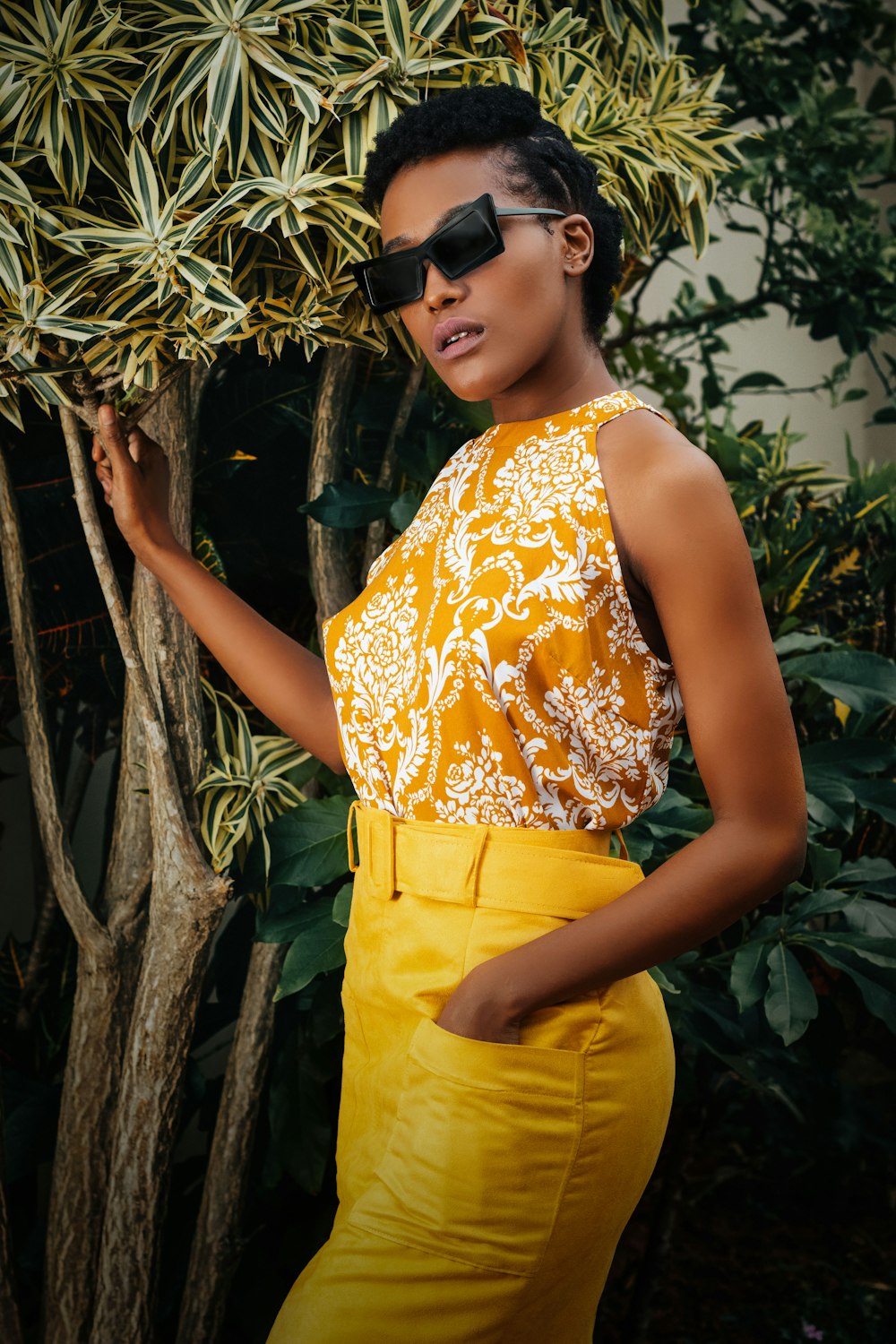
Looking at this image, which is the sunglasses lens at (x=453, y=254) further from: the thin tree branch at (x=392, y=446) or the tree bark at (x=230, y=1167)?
the tree bark at (x=230, y=1167)

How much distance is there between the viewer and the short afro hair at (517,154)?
1.00 meters

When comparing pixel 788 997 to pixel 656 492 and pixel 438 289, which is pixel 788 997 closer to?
pixel 656 492

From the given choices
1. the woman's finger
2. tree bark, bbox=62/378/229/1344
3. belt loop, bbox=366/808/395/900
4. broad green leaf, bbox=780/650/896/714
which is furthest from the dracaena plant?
broad green leaf, bbox=780/650/896/714

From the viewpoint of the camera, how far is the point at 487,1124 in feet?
2.95

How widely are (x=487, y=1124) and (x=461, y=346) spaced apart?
670 millimetres

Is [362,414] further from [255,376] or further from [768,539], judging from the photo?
[768,539]

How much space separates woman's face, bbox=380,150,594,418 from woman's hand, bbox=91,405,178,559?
0.45m

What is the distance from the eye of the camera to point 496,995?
0.90 m

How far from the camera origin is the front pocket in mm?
900

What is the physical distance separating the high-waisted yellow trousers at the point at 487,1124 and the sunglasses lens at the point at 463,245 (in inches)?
19.3

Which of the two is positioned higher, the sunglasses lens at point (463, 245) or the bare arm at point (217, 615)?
the sunglasses lens at point (463, 245)

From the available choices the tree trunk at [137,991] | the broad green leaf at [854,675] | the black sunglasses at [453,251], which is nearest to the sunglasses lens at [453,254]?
the black sunglasses at [453,251]

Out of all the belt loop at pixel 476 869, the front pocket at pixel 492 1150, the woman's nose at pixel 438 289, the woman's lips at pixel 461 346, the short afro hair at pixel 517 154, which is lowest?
the front pocket at pixel 492 1150

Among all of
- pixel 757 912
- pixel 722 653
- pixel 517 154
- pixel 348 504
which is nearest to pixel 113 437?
pixel 348 504
